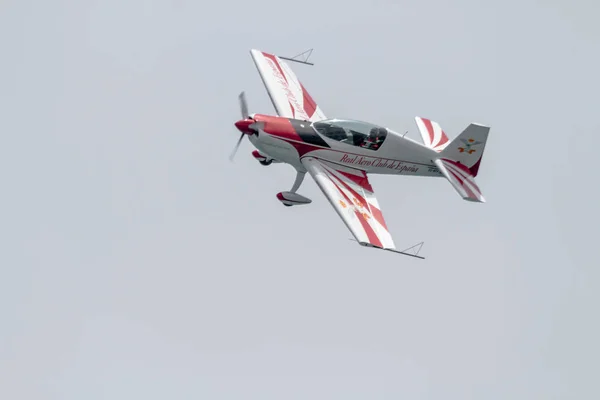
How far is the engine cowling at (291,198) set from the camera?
144 ft

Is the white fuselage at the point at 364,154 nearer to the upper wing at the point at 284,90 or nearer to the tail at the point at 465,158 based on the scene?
the tail at the point at 465,158

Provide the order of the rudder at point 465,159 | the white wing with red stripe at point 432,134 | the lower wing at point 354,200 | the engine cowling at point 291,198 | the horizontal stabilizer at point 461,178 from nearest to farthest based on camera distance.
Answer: the lower wing at point 354,200 < the engine cowling at point 291,198 < the horizontal stabilizer at point 461,178 < the rudder at point 465,159 < the white wing with red stripe at point 432,134

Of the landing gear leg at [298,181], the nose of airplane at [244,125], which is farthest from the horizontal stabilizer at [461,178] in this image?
the nose of airplane at [244,125]

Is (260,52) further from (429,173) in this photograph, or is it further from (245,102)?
(429,173)

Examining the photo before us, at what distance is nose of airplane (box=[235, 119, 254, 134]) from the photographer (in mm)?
43156

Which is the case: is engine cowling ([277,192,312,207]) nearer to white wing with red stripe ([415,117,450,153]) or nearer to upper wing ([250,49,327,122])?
upper wing ([250,49,327,122])

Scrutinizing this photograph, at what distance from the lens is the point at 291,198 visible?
4388 cm

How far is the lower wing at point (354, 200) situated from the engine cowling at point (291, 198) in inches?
38.6

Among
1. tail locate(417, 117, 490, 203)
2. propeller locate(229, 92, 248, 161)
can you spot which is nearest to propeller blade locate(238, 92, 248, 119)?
propeller locate(229, 92, 248, 161)

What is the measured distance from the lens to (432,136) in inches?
1822

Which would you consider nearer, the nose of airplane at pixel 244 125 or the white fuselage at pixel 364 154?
the nose of airplane at pixel 244 125

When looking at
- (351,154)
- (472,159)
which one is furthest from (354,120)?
(472,159)

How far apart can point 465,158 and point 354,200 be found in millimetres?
4666

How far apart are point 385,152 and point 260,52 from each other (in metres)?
6.59
